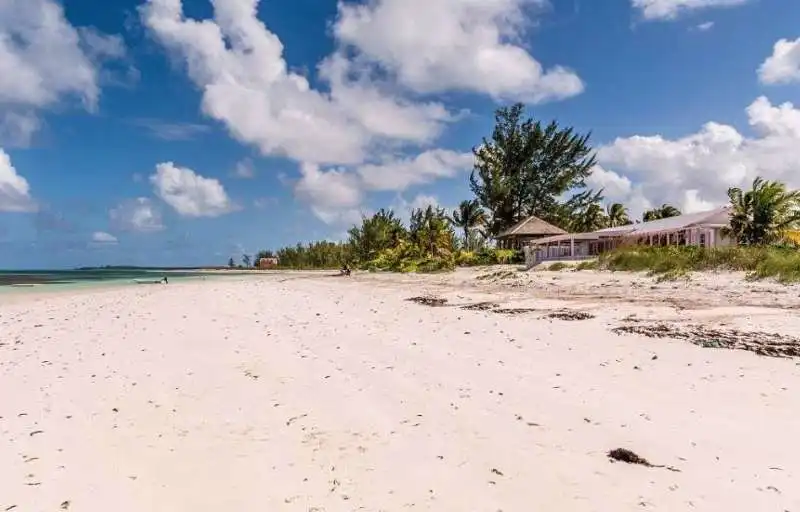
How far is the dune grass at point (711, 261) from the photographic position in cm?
1453

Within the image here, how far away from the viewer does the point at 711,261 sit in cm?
1869

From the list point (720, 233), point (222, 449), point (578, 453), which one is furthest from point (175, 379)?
point (720, 233)

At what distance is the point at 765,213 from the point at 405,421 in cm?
3007

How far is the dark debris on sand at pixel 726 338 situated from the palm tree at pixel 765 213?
24.0m

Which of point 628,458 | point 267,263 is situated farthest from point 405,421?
point 267,263

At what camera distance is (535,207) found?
5647 cm

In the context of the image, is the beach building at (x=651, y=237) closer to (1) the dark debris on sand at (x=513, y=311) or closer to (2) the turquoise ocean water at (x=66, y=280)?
(1) the dark debris on sand at (x=513, y=311)

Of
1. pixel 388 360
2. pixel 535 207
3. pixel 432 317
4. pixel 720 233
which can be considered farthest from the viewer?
pixel 535 207

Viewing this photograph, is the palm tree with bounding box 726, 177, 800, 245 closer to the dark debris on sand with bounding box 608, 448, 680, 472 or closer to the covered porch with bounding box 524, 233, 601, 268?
the covered porch with bounding box 524, 233, 601, 268

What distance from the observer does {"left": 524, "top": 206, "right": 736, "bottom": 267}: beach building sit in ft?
111

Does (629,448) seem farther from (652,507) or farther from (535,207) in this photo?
(535,207)

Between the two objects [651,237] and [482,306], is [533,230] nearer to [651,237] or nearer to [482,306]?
[651,237]

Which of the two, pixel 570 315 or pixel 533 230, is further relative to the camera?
pixel 533 230

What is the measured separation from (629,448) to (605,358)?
2.78 metres
